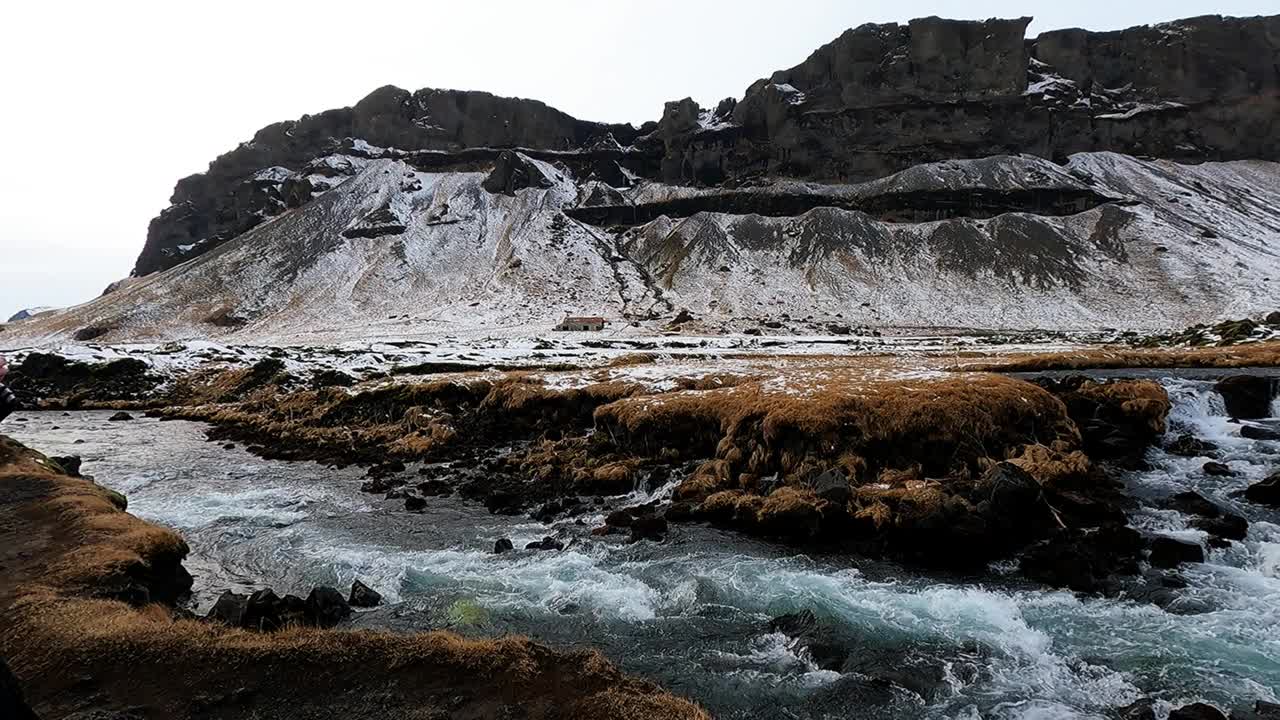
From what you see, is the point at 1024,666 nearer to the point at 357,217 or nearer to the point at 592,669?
the point at 592,669

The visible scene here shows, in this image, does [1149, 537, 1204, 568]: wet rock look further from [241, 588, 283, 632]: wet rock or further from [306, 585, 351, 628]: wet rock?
[241, 588, 283, 632]: wet rock

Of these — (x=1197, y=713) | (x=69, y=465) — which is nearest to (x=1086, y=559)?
(x=1197, y=713)

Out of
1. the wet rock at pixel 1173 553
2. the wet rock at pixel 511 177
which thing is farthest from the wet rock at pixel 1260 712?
the wet rock at pixel 511 177

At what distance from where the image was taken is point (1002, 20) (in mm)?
156625

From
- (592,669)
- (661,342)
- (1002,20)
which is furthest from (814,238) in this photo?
(592,669)

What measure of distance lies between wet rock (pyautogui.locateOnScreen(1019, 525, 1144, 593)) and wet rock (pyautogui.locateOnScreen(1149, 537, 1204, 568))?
1.38ft

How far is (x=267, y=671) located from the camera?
930 cm

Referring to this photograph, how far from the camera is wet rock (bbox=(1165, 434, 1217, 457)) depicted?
22.6 meters

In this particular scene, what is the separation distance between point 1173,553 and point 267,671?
1991 cm

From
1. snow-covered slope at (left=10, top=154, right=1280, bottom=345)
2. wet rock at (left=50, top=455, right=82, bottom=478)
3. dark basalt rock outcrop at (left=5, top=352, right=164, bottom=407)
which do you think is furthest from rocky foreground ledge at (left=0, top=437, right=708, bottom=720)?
snow-covered slope at (left=10, top=154, right=1280, bottom=345)

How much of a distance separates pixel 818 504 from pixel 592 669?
1031 centimetres

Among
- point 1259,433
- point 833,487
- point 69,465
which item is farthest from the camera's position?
point 69,465

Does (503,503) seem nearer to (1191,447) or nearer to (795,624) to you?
(795,624)

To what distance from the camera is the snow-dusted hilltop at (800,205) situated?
110 m
